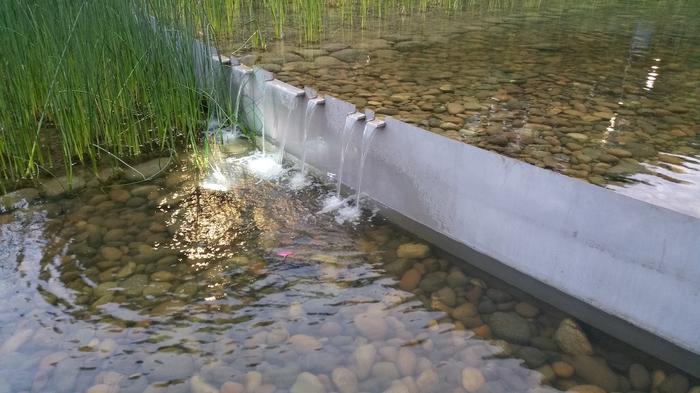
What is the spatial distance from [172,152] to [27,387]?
1250 mm

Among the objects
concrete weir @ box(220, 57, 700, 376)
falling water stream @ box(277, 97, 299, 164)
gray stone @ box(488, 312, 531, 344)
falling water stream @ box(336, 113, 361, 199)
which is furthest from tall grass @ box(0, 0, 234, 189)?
gray stone @ box(488, 312, 531, 344)

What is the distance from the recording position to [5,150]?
192cm

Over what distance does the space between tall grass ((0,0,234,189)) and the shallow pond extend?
965mm

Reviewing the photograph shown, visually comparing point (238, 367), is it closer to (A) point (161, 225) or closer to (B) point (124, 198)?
(A) point (161, 225)

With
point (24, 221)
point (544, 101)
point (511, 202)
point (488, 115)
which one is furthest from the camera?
point (544, 101)

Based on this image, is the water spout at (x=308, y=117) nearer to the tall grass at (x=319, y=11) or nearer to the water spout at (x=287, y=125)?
the water spout at (x=287, y=125)

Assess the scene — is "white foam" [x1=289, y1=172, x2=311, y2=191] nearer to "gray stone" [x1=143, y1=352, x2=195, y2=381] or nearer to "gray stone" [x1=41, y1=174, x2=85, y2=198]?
"gray stone" [x1=41, y1=174, x2=85, y2=198]

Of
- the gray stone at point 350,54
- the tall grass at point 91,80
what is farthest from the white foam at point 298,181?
the gray stone at point 350,54

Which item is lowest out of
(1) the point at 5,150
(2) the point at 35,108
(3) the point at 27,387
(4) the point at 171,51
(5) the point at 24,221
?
(3) the point at 27,387

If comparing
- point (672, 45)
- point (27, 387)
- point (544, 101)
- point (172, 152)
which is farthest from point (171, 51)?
point (672, 45)

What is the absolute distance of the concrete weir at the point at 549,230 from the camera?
1224 millimetres

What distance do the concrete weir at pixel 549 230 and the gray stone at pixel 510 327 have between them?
13 cm

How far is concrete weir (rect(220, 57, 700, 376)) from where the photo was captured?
1.22m

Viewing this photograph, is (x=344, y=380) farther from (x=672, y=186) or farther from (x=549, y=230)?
(x=672, y=186)
